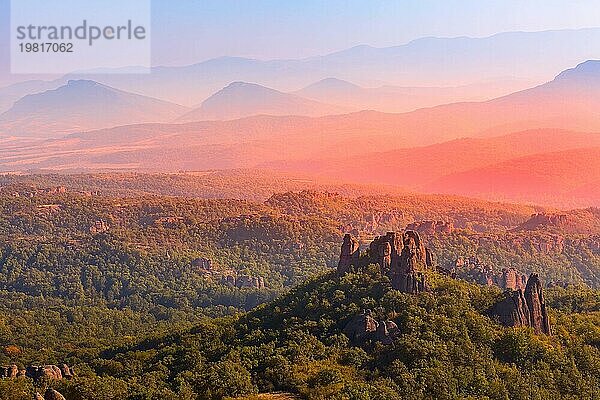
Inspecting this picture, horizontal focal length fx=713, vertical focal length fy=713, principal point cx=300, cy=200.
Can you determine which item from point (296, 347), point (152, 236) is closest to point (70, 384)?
point (296, 347)

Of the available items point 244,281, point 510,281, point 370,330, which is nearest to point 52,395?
point 370,330

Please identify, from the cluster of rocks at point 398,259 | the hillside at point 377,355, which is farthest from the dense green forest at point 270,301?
the cluster of rocks at point 398,259

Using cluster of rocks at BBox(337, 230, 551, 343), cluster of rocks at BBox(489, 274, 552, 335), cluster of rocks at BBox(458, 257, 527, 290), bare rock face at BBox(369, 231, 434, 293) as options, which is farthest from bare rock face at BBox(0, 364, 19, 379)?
cluster of rocks at BBox(458, 257, 527, 290)

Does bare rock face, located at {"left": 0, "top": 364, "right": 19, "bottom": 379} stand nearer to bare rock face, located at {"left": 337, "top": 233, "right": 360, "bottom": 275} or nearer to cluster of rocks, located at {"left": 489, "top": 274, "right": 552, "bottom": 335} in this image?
bare rock face, located at {"left": 337, "top": 233, "right": 360, "bottom": 275}

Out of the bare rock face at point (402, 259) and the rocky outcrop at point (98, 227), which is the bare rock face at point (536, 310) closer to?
the bare rock face at point (402, 259)

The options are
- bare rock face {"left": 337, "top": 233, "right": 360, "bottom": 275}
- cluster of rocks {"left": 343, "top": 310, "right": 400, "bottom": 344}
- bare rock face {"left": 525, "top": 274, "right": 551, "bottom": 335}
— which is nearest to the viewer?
cluster of rocks {"left": 343, "top": 310, "right": 400, "bottom": 344}

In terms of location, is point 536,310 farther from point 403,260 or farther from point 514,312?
point 403,260
